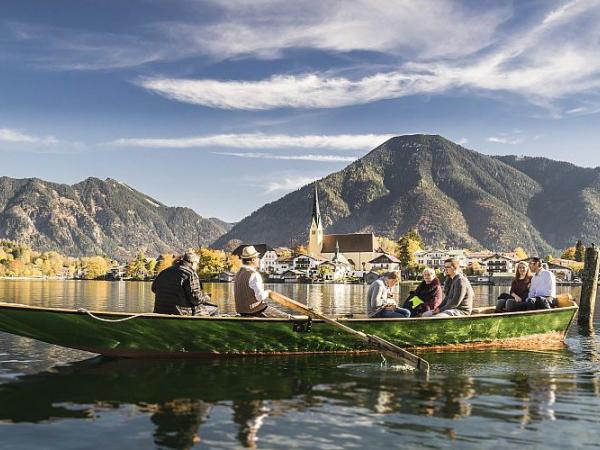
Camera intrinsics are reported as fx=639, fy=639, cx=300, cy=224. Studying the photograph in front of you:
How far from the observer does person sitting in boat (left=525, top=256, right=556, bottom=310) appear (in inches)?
754

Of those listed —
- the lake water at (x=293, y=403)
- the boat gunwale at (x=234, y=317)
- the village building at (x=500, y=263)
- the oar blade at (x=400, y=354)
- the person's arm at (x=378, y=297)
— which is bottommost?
the lake water at (x=293, y=403)

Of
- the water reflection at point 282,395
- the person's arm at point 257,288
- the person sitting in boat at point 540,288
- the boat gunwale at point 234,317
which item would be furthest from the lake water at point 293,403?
the person sitting in boat at point 540,288

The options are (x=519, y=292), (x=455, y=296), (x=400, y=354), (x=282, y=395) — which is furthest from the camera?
(x=519, y=292)

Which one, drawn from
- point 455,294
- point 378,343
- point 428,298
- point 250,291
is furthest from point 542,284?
point 250,291

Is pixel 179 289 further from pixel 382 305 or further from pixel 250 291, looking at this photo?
pixel 382 305

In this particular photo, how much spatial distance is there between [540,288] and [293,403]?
11.1 m

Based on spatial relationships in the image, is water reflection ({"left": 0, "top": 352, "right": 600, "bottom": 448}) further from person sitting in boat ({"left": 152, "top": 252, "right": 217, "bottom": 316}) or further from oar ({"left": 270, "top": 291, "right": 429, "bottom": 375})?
person sitting in boat ({"left": 152, "top": 252, "right": 217, "bottom": 316})

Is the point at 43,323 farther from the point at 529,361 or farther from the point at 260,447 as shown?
the point at 529,361

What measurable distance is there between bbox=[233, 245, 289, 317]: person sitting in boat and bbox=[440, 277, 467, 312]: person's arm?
17.5 feet

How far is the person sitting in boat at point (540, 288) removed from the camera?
19156 mm

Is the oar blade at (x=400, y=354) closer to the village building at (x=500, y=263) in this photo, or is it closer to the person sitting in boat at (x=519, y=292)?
the person sitting in boat at (x=519, y=292)

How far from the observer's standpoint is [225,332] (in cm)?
1521

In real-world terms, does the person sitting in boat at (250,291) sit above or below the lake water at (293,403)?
above

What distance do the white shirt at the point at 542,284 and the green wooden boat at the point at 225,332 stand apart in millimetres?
982
